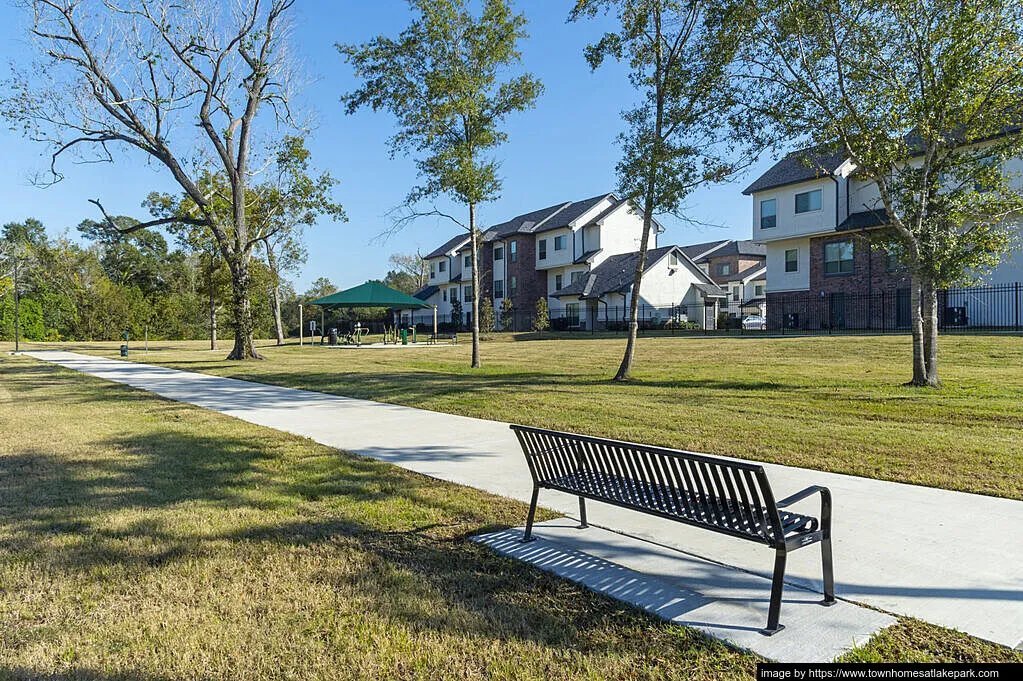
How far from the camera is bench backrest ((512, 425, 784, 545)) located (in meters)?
3.55

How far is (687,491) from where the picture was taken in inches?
172

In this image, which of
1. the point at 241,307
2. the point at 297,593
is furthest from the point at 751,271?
the point at 297,593

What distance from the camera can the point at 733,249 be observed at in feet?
212

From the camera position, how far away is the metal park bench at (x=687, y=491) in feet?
11.4

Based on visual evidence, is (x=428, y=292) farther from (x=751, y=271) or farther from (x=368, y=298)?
(x=368, y=298)

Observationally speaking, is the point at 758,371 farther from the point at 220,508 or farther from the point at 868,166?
the point at 220,508

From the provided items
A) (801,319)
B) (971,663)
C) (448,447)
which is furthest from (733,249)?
(971,663)

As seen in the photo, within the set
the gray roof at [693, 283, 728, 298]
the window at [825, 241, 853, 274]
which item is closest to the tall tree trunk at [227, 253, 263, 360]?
the window at [825, 241, 853, 274]

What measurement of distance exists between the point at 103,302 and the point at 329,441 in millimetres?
53330

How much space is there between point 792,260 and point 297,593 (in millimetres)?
35982

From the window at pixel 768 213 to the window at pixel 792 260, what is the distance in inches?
72.5

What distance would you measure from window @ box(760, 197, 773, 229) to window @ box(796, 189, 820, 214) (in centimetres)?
136

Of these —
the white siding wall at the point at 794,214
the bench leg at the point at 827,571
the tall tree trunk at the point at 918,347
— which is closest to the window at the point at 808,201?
the white siding wall at the point at 794,214

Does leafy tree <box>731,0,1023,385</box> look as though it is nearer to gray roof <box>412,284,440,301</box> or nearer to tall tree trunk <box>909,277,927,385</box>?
tall tree trunk <box>909,277,927,385</box>
